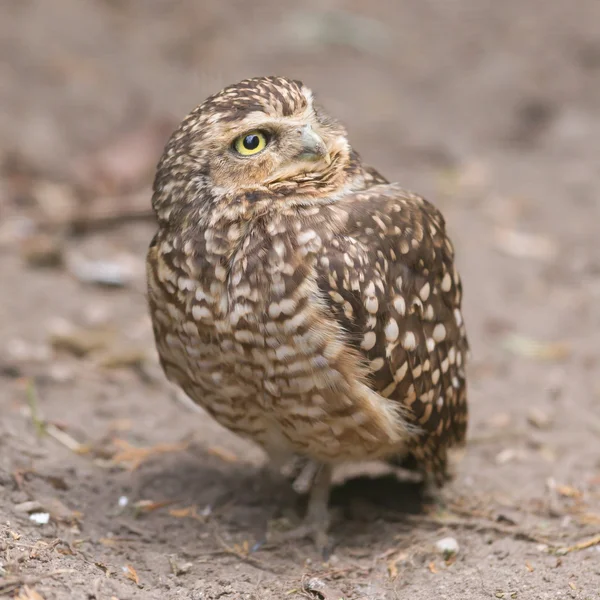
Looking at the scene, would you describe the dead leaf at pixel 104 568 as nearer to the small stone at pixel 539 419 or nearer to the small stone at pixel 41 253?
the small stone at pixel 539 419

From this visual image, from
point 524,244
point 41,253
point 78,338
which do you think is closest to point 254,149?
point 78,338

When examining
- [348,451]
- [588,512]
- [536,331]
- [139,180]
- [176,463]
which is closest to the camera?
[348,451]

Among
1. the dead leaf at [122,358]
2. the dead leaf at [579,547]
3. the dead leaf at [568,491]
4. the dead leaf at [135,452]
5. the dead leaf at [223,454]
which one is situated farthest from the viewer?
the dead leaf at [122,358]

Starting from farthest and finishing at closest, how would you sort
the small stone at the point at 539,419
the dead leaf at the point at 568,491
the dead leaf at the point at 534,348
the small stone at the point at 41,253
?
the small stone at the point at 41,253
the dead leaf at the point at 534,348
the small stone at the point at 539,419
the dead leaf at the point at 568,491

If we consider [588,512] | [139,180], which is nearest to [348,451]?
[588,512]

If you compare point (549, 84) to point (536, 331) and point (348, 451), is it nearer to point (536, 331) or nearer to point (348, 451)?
point (536, 331)

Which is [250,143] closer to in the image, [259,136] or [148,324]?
[259,136]

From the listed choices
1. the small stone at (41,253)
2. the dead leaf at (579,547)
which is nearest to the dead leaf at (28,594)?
the dead leaf at (579,547)
